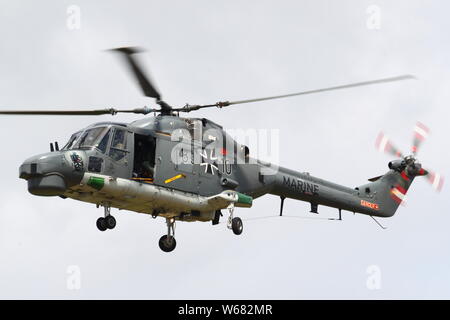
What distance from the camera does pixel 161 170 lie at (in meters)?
22.8

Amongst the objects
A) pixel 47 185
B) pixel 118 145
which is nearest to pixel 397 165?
pixel 118 145

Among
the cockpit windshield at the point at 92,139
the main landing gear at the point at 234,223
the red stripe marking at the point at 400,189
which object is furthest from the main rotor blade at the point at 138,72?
the red stripe marking at the point at 400,189

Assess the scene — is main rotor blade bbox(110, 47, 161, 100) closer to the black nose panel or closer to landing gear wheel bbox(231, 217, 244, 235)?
the black nose panel

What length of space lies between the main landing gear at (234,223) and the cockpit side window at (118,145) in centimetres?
397

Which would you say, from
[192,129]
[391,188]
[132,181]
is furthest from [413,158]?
[132,181]

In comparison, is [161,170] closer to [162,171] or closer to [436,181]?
[162,171]

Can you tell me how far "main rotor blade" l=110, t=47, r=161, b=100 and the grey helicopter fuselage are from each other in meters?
0.94

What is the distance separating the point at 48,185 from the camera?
20406 mm

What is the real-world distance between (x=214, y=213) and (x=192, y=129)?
2.66 m

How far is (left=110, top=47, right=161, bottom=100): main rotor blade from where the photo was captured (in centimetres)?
2044

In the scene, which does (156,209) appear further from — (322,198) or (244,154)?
(322,198)

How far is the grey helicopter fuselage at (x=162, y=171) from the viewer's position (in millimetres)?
20859

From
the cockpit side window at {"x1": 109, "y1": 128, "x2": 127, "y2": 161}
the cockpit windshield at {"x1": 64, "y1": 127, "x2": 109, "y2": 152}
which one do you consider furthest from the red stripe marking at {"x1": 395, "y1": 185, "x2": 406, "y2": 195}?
the cockpit windshield at {"x1": 64, "y1": 127, "x2": 109, "y2": 152}

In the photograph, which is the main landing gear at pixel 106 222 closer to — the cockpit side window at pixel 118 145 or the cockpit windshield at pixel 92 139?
the cockpit side window at pixel 118 145
